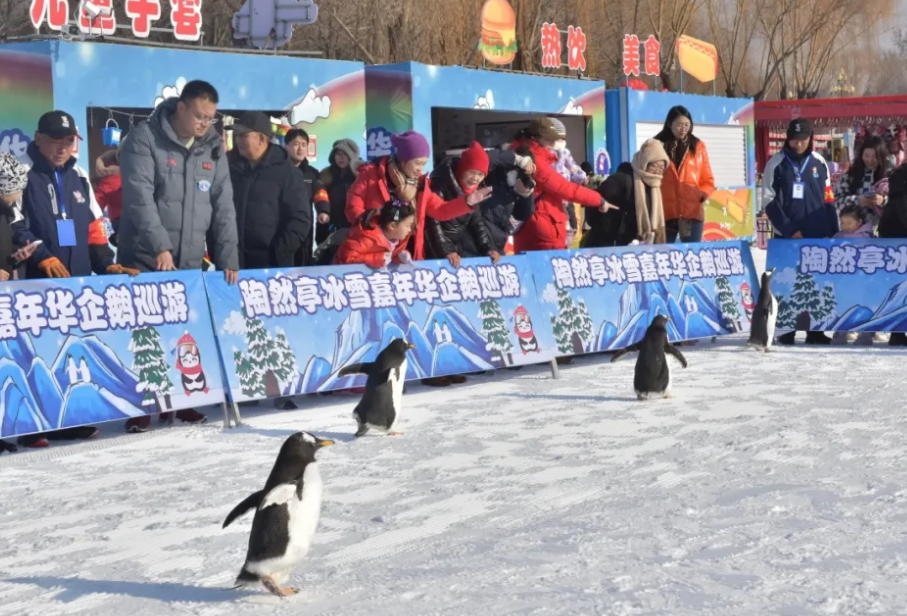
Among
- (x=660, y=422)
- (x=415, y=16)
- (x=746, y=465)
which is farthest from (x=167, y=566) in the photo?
(x=415, y=16)

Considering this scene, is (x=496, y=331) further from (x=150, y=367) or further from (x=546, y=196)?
(x=150, y=367)

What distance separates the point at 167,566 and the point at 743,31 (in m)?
46.5

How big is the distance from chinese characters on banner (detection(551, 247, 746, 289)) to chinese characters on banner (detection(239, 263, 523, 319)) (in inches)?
24.1

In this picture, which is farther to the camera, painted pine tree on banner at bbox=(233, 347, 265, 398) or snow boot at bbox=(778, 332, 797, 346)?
snow boot at bbox=(778, 332, 797, 346)

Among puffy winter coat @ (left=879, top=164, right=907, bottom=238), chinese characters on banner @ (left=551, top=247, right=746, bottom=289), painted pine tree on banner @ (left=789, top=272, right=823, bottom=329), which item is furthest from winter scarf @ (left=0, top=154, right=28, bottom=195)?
puffy winter coat @ (left=879, top=164, right=907, bottom=238)

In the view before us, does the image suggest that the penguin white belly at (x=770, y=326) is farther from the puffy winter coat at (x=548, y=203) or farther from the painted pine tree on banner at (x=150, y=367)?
the painted pine tree on banner at (x=150, y=367)

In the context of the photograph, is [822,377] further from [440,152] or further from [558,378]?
[440,152]

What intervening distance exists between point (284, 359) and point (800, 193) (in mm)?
5705

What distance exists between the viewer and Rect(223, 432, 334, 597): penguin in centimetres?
434

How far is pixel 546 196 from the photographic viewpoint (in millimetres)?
10688

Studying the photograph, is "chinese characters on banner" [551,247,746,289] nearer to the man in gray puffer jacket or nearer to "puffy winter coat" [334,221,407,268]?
"puffy winter coat" [334,221,407,268]

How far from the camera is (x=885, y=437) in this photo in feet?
23.6

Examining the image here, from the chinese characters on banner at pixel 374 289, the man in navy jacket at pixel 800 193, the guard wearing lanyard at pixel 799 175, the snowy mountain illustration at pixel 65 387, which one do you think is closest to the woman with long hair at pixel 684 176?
the man in navy jacket at pixel 800 193

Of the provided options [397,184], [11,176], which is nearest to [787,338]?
[397,184]
